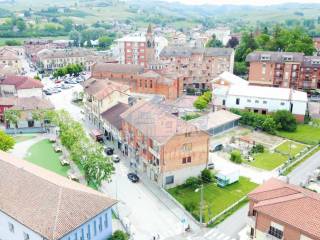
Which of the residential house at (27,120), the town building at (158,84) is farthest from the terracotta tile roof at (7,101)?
the town building at (158,84)

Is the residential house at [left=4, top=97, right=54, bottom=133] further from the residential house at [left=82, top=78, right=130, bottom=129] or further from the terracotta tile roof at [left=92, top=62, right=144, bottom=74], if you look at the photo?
the terracotta tile roof at [left=92, top=62, right=144, bottom=74]

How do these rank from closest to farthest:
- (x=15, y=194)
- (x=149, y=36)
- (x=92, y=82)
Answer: (x=15, y=194) → (x=92, y=82) → (x=149, y=36)

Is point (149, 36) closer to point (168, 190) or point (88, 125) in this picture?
point (88, 125)

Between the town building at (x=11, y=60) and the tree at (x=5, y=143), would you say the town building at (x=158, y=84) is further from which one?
the town building at (x=11, y=60)

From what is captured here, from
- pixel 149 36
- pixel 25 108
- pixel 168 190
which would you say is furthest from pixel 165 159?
pixel 149 36

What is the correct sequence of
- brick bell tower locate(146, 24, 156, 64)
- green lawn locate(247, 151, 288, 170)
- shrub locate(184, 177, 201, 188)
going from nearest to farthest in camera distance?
shrub locate(184, 177, 201, 188), green lawn locate(247, 151, 288, 170), brick bell tower locate(146, 24, 156, 64)

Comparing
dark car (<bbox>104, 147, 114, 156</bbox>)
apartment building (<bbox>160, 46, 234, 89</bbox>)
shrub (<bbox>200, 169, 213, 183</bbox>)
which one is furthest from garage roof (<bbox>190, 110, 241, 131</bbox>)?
apartment building (<bbox>160, 46, 234, 89</bbox>)
